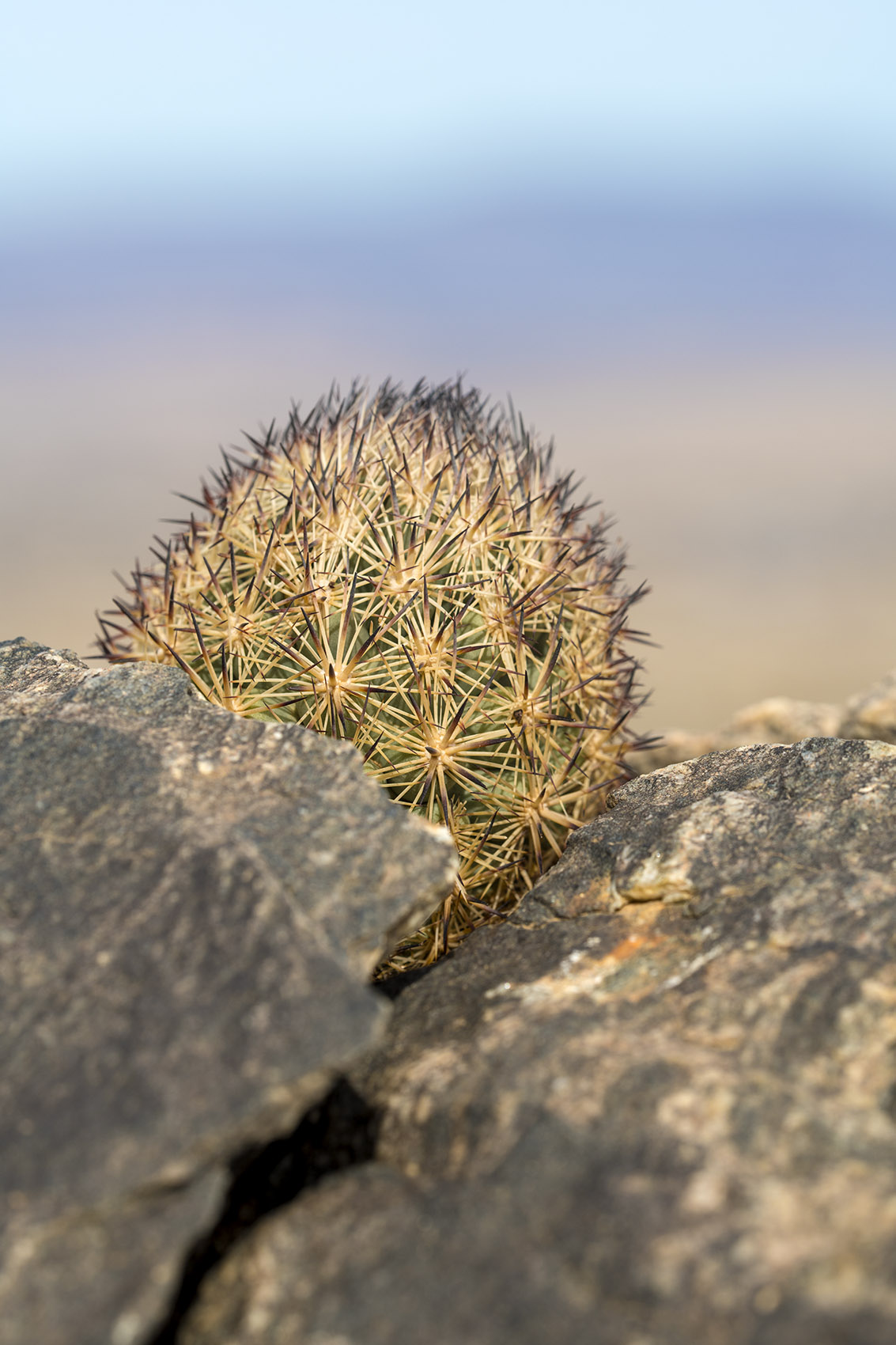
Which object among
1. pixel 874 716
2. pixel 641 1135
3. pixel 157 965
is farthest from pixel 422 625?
pixel 874 716

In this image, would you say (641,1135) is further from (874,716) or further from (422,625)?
(874,716)

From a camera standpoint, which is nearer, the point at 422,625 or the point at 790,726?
the point at 422,625

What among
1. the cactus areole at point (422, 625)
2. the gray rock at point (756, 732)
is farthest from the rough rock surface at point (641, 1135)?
the gray rock at point (756, 732)

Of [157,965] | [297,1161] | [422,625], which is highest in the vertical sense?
[422,625]

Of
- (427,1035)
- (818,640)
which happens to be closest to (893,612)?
(818,640)

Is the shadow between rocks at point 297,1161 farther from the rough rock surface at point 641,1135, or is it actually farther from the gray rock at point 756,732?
the gray rock at point 756,732

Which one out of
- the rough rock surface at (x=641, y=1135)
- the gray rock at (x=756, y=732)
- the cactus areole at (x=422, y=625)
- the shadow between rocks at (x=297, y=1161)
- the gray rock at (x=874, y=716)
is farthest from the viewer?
the gray rock at (x=756, y=732)

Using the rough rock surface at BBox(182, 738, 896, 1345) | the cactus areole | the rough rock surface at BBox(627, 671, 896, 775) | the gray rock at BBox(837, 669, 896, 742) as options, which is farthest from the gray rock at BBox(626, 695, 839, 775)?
the rough rock surface at BBox(182, 738, 896, 1345)
